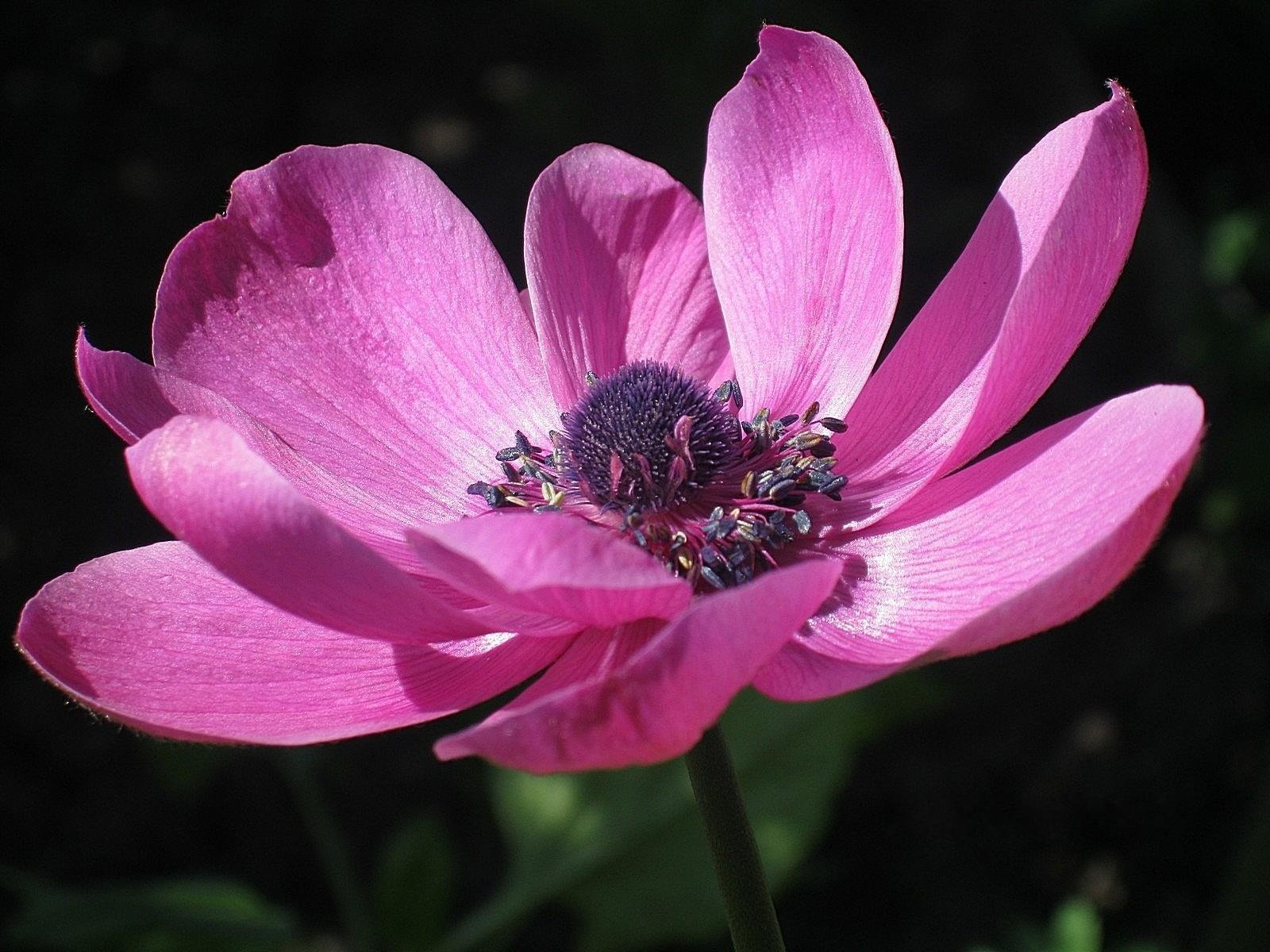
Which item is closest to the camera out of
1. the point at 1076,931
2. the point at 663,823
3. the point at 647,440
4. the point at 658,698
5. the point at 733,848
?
the point at 658,698

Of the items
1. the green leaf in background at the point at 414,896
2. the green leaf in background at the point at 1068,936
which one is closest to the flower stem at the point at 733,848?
the green leaf in background at the point at 1068,936

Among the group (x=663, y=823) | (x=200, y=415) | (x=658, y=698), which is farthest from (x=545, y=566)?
(x=663, y=823)

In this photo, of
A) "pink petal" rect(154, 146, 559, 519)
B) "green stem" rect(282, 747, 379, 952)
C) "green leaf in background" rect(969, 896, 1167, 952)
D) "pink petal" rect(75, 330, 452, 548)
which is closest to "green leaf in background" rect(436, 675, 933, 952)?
"green stem" rect(282, 747, 379, 952)

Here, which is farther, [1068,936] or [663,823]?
[663,823]

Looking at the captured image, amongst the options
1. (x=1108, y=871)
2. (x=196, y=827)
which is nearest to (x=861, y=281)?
(x=1108, y=871)

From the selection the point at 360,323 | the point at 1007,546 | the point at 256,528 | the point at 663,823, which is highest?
the point at 360,323

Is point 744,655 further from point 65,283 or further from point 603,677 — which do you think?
point 65,283

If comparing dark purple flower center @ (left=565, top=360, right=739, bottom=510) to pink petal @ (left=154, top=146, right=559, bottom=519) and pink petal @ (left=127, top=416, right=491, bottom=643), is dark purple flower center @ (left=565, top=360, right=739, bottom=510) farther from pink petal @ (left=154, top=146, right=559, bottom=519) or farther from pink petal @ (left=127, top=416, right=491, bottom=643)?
pink petal @ (left=127, top=416, right=491, bottom=643)

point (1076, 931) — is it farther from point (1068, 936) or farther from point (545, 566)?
point (545, 566)
